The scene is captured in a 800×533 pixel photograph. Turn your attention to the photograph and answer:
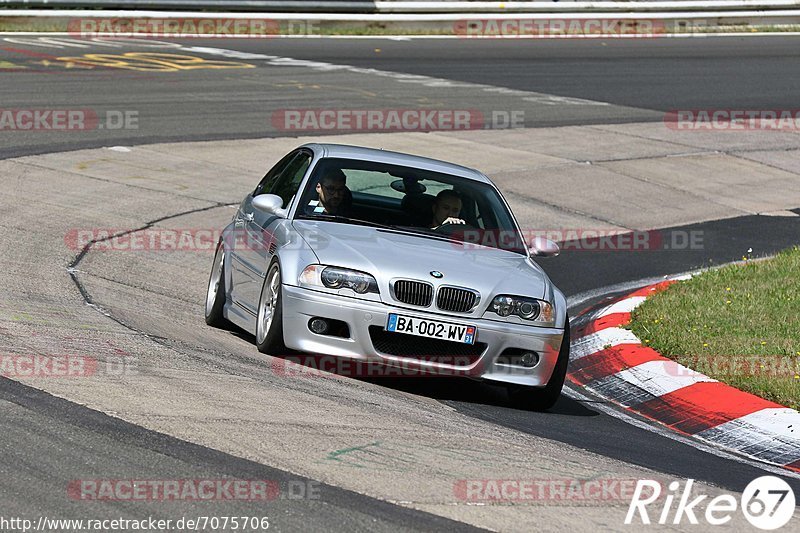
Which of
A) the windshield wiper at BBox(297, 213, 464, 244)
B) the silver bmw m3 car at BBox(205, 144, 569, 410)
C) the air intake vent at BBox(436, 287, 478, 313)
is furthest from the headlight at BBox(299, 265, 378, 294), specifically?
the windshield wiper at BBox(297, 213, 464, 244)

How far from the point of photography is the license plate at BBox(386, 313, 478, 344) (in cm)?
798

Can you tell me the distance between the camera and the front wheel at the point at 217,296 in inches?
384

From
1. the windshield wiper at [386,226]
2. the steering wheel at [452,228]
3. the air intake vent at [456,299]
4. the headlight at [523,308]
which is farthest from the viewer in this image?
the steering wheel at [452,228]

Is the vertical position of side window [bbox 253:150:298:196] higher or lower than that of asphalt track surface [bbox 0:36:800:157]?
higher

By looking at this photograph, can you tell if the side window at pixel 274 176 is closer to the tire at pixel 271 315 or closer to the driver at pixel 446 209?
the driver at pixel 446 209

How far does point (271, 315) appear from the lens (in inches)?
334

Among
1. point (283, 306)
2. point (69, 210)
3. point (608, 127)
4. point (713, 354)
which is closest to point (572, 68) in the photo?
point (608, 127)

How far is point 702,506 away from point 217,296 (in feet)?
15.2

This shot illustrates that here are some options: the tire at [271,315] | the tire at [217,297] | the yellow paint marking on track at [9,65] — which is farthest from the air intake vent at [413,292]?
the yellow paint marking on track at [9,65]

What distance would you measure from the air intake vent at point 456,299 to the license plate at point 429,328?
0.40ft

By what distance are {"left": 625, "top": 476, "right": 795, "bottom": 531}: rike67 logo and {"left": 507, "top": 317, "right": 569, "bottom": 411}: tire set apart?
185 centimetres

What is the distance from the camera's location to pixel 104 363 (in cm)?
730

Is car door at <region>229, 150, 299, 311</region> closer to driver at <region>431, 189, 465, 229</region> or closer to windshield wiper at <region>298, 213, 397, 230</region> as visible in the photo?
windshield wiper at <region>298, 213, 397, 230</region>

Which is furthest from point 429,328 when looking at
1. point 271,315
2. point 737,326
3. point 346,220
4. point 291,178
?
point 737,326
